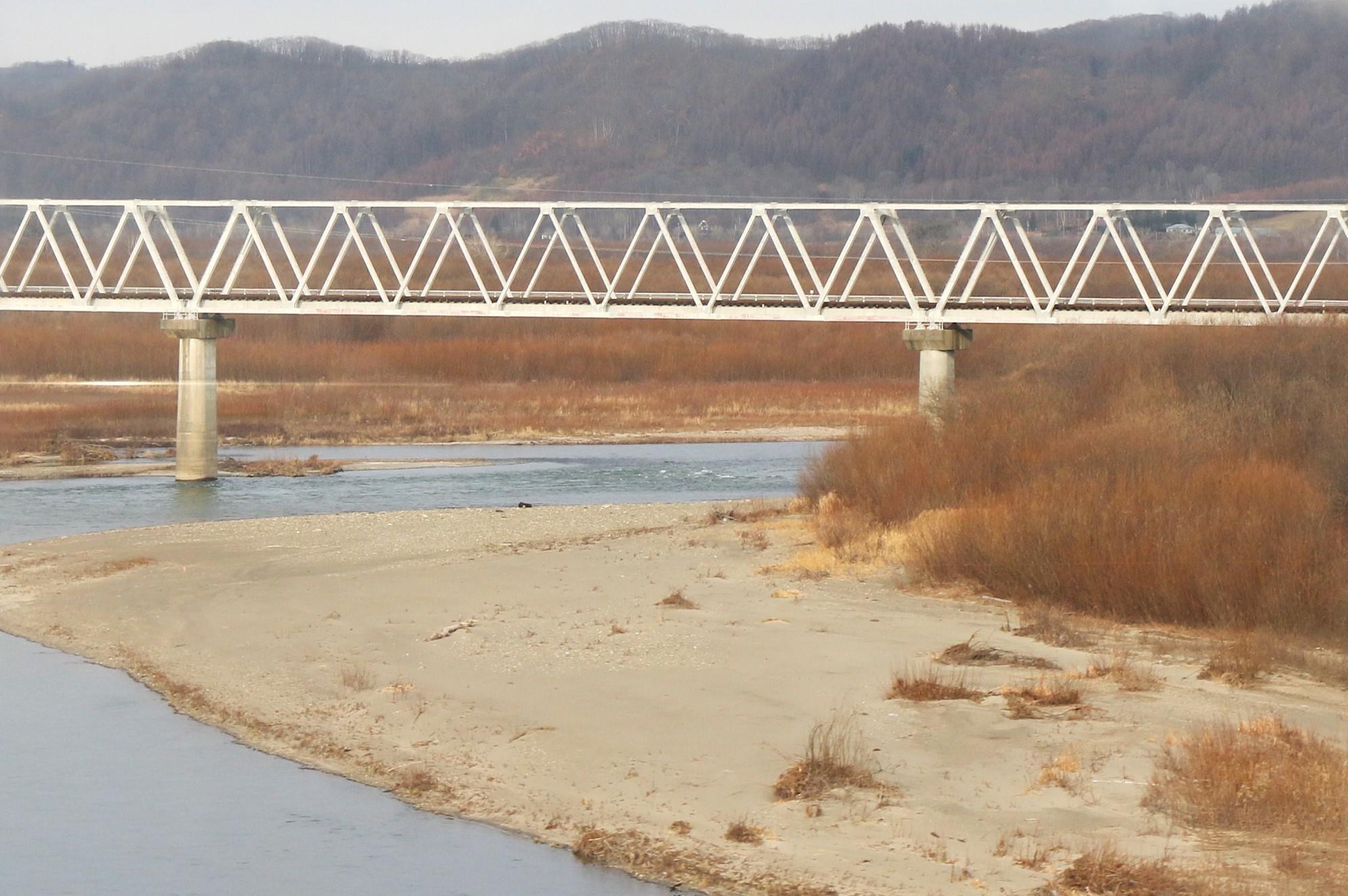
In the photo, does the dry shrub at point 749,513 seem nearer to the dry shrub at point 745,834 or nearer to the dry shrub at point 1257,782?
the dry shrub at point 1257,782

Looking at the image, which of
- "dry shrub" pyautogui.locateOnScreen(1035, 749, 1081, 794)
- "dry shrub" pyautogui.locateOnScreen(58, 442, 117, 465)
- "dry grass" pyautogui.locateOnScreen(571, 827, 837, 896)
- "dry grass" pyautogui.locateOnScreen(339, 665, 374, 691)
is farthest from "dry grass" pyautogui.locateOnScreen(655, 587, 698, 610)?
"dry shrub" pyautogui.locateOnScreen(58, 442, 117, 465)

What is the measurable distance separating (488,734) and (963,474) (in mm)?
16000

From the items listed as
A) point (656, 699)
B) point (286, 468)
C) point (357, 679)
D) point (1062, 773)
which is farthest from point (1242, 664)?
point (286, 468)

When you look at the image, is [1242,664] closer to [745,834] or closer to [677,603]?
[745,834]

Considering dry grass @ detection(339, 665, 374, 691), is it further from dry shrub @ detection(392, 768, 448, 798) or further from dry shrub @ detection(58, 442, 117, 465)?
dry shrub @ detection(58, 442, 117, 465)

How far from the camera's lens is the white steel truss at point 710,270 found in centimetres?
5872

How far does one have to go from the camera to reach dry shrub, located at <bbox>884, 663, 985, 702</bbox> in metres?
21.9

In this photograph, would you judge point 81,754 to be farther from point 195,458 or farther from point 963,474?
point 195,458

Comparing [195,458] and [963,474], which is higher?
[963,474]

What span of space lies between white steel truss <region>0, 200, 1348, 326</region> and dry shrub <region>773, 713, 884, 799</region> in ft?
116

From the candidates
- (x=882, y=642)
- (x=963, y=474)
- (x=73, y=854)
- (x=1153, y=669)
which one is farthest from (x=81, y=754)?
(x=963, y=474)

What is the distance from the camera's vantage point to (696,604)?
2911cm

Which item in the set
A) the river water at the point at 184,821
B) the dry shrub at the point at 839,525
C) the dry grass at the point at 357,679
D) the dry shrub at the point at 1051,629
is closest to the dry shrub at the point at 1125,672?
the dry shrub at the point at 1051,629

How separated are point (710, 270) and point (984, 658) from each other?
414ft
